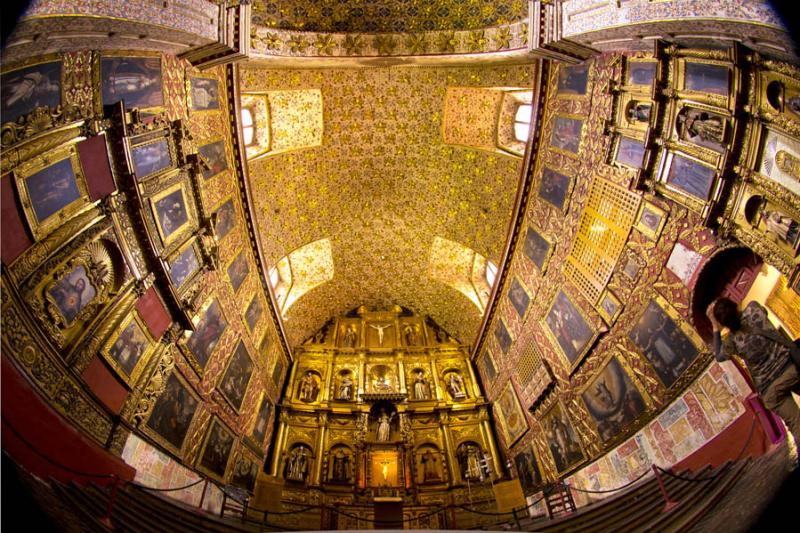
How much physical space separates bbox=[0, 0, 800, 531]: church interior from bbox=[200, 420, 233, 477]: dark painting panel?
0.34 feet

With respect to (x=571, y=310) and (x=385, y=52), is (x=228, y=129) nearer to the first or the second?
(x=385, y=52)

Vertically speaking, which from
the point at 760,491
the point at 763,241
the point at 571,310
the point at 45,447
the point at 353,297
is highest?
the point at 353,297

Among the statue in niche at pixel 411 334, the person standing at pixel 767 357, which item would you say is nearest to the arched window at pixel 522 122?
the person standing at pixel 767 357

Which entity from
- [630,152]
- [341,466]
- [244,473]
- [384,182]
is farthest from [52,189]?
[341,466]

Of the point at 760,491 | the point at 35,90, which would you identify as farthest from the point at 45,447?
the point at 760,491

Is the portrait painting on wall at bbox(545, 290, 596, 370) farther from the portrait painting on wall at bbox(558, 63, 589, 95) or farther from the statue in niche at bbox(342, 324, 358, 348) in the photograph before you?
the statue in niche at bbox(342, 324, 358, 348)

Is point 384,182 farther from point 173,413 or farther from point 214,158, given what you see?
point 173,413

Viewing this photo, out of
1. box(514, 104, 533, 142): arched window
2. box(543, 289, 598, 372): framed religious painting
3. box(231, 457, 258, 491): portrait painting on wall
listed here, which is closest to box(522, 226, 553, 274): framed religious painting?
box(543, 289, 598, 372): framed religious painting

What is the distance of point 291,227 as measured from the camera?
1576 cm

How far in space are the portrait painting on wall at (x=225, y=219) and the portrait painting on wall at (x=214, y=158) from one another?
101 centimetres

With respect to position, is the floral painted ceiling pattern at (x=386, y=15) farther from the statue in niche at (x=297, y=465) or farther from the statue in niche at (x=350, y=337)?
the statue in niche at (x=297, y=465)

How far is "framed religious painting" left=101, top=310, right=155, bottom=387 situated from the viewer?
7.39 meters

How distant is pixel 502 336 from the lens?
1544 centimetres

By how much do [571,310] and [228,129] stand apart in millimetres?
10455
